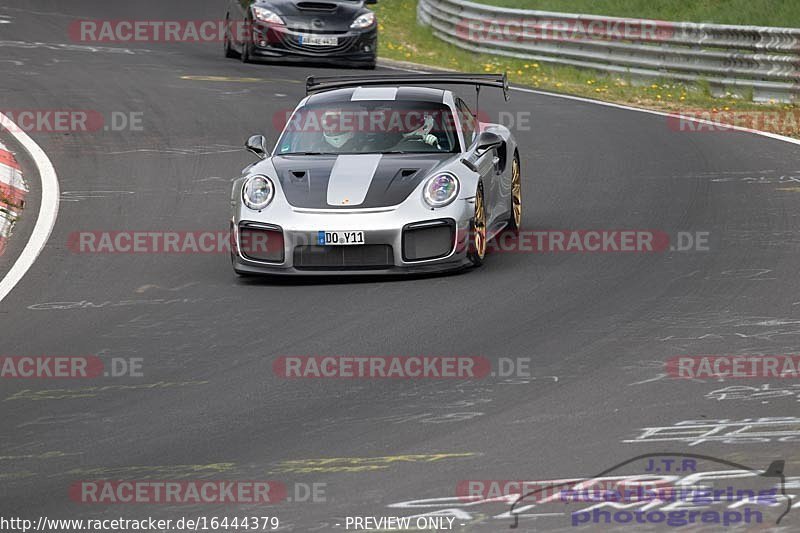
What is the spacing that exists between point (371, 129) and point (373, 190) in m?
1.13

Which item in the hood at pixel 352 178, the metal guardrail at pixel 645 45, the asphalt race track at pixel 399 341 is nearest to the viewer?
the asphalt race track at pixel 399 341

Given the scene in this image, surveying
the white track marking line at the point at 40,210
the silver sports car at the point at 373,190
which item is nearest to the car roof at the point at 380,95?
the silver sports car at the point at 373,190

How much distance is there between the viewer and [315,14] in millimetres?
23797

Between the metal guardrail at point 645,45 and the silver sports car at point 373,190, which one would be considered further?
the metal guardrail at point 645,45

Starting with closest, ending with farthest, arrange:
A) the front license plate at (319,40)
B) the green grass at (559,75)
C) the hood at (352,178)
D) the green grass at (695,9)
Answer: the hood at (352,178)
the green grass at (559,75)
the front license plate at (319,40)
the green grass at (695,9)

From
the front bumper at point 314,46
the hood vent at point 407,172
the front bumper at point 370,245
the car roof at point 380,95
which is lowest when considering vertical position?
the front bumper at point 370,245

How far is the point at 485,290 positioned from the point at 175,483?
166 inches

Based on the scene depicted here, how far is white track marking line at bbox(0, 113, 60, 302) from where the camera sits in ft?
36.4

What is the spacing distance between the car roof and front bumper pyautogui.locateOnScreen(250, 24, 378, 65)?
11491 mm

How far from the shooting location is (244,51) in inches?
964

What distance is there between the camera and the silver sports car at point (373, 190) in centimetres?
1052

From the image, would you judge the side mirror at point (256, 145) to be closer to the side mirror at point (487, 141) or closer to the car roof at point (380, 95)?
the car roof at point (380, 95)

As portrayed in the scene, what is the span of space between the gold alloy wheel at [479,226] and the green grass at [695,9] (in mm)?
15772

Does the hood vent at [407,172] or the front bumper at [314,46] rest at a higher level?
the front bumper at [314,46]
